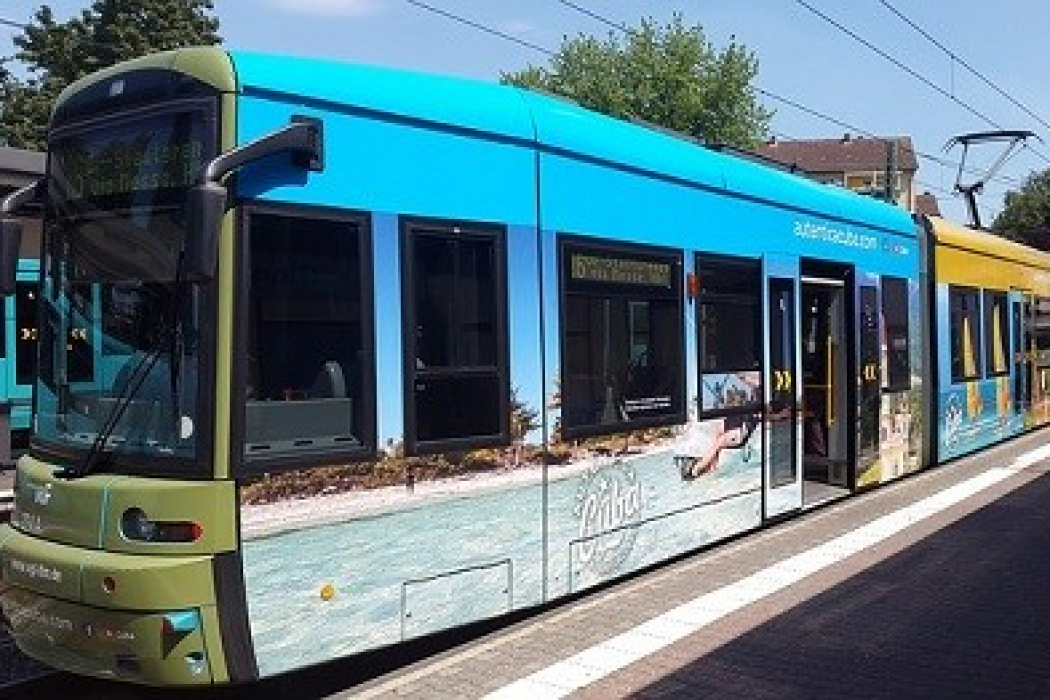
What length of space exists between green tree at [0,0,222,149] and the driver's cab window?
3838 cm

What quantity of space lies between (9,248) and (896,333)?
375 inches

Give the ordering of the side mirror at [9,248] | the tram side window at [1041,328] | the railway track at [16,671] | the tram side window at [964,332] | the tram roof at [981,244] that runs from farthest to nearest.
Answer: the tram side window at [1041,328] → the tram side window at [964,332] → the tram roof at [981,244] → the railway track at [16,671] → the side mirror at [9,248]

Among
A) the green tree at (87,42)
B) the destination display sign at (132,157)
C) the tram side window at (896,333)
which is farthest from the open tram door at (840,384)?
the green tree at (87,42)

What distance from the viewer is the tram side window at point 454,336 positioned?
17.7 ft

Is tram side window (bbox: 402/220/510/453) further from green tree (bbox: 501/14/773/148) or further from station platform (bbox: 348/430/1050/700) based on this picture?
green tree (bbox: 501/14/773/148)

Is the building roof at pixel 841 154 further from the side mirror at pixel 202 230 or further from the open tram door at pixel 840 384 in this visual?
the side mirror at pixel 202 230

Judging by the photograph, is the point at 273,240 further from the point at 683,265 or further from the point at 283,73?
the point at 683,265

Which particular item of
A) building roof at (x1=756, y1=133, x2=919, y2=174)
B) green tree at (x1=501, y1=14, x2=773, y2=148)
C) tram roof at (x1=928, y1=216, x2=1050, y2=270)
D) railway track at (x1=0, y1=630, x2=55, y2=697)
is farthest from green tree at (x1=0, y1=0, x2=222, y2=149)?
building roof at (x1=756, y1=133, x2=919, y2=174)

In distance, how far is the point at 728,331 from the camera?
8391 mm

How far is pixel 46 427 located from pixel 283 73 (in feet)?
6.87

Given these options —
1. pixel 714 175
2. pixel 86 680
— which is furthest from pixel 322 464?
pixel 714 175

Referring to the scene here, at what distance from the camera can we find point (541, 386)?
6211 millimetres

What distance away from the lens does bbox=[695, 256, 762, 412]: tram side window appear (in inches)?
316

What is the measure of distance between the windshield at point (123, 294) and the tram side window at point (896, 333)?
28.9ft
